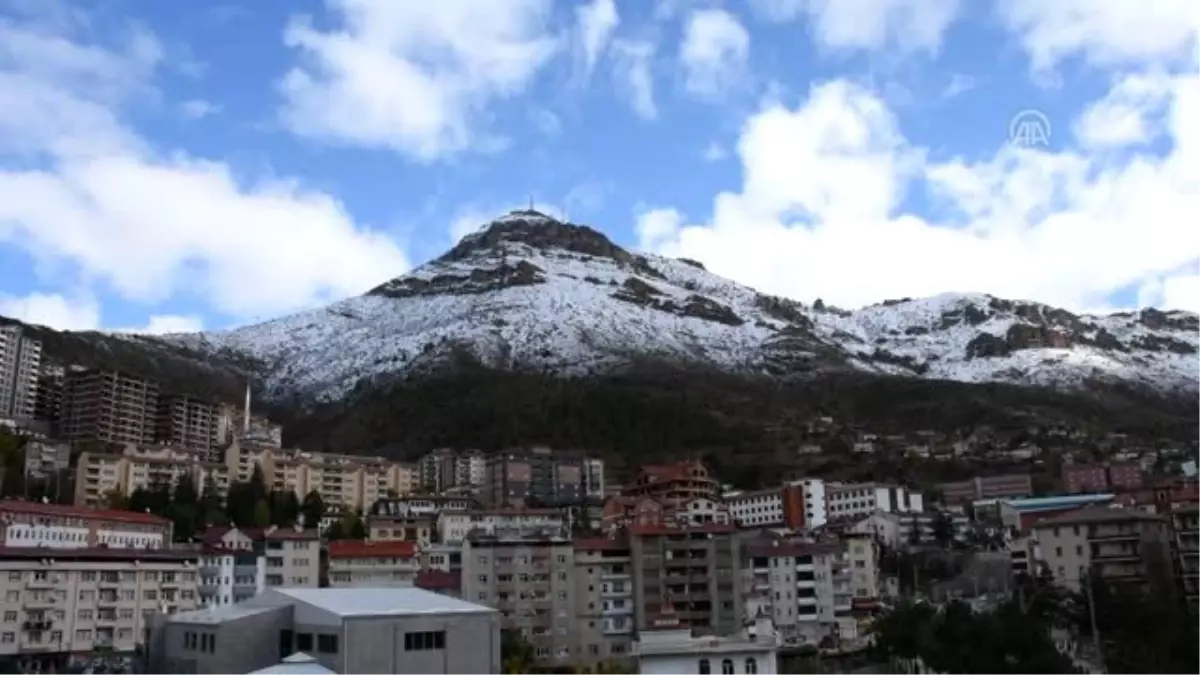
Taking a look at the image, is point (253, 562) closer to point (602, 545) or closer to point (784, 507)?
point (602, 545)

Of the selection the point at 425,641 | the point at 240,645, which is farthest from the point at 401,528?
the point at 425,641

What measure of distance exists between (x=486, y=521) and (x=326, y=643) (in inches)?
1413

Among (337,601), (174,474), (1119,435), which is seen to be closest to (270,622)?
(337,601)

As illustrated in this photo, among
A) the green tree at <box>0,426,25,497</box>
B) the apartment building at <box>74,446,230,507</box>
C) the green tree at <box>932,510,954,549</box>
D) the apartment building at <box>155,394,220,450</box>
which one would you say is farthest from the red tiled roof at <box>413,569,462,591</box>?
the apartment building at <box>155,394,220,450</box>

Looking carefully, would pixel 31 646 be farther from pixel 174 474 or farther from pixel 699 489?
pixel 699 489

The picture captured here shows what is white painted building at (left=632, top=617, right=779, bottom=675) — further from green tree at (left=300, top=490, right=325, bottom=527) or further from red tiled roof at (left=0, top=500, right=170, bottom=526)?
green tree at (left=300, top=490, right=325, bottom=527)

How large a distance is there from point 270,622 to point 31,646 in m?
18.3

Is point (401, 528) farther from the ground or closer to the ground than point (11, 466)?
closer to the ground

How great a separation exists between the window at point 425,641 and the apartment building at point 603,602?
1717cm

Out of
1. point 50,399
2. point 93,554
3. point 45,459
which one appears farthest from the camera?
point 50,399

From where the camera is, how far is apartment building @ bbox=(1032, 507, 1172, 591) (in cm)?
4566

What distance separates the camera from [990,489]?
284ft

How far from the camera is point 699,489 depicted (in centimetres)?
7606

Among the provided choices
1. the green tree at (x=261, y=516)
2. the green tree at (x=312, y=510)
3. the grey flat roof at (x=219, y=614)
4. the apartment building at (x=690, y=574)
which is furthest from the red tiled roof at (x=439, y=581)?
the green tree at (x=312, y=510)
